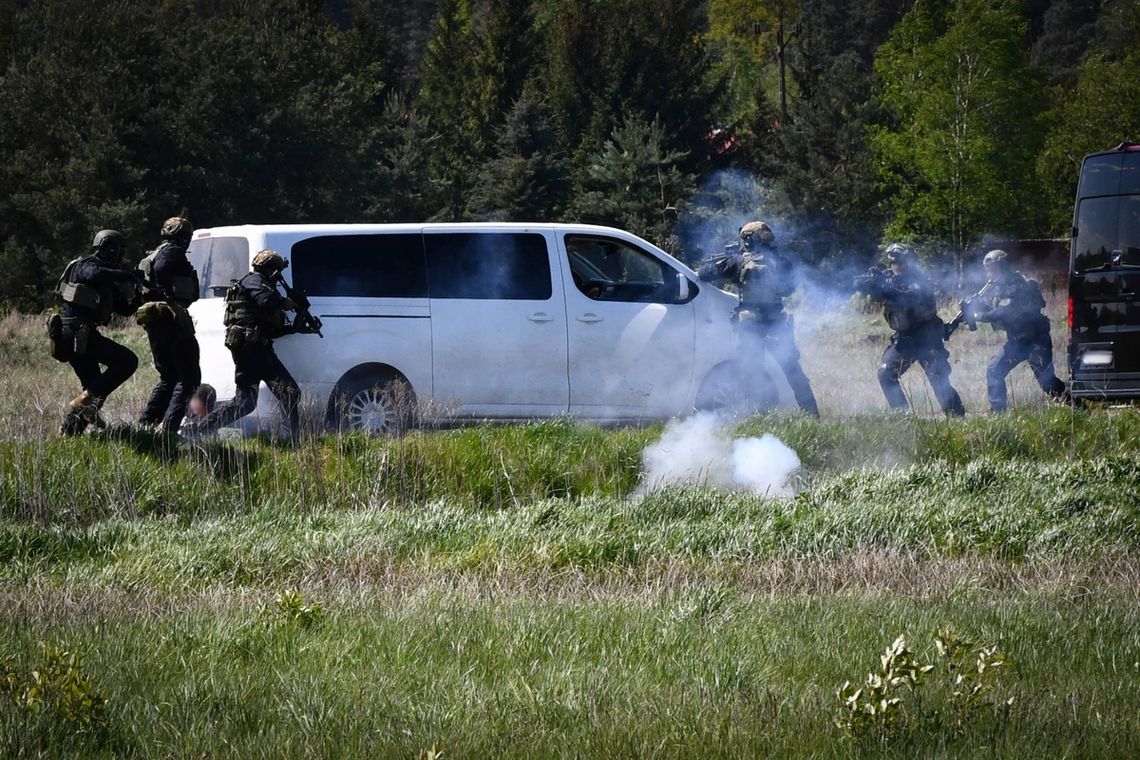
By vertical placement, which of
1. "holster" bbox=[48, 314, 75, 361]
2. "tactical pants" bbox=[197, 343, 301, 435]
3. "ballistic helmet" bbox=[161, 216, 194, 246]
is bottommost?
"tactical pants" bbox=[197, 343, 301, 435]

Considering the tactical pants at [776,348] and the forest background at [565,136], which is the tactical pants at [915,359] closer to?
the tactical pants at [776,348]

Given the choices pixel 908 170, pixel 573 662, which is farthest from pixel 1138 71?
pixel 573 662

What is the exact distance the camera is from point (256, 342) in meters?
10.2

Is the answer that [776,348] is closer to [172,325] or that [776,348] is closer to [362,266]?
[362,266]

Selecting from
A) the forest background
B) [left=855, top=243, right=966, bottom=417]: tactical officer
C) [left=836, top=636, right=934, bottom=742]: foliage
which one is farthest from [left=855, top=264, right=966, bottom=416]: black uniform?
the forest background

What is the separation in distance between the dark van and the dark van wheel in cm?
641

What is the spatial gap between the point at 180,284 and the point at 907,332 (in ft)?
21.3

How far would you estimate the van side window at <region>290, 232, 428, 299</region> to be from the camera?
1084 centimetres

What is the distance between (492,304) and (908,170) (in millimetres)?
31943

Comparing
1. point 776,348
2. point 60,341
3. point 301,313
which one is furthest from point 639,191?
point 60,341

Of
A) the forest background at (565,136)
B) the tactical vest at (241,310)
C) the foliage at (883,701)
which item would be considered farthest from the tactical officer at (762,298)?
the forest background at (565,136)

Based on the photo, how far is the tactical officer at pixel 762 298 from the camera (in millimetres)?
11727

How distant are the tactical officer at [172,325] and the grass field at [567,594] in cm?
73

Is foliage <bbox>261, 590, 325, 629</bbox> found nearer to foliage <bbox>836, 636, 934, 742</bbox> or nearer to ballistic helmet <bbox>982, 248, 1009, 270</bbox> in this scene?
foliage <bbox>836, 636, 934, 742</bbox>
